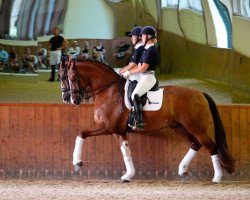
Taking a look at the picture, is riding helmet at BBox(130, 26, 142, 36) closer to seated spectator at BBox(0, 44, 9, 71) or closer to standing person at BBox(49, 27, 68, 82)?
standing person at BBox(49, 27, 68, 82)

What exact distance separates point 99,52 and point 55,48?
52 cm

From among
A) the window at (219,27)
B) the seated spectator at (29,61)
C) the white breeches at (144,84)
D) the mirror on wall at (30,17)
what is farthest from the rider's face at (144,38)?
the seated spectator at (29,61)

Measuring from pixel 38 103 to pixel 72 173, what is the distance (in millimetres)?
910

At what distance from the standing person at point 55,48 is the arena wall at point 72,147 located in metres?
0.46

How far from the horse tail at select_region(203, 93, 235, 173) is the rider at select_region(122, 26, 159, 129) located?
699mm

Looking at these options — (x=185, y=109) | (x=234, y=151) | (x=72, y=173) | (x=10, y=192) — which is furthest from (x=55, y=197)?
(x=234, y=151)

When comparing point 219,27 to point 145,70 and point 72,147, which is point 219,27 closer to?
point 145,70

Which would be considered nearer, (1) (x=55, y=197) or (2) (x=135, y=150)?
(1) (x=55, y=197)

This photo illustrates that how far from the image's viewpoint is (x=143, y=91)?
741 cm

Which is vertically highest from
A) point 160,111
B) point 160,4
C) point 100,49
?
point 160,4

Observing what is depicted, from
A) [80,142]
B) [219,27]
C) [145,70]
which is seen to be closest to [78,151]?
[80,142]

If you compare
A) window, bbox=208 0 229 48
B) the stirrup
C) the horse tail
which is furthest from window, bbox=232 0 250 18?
the stirrup

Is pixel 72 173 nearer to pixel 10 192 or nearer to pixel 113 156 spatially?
pixel 113 156

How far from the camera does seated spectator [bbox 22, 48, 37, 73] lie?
8.15 m
